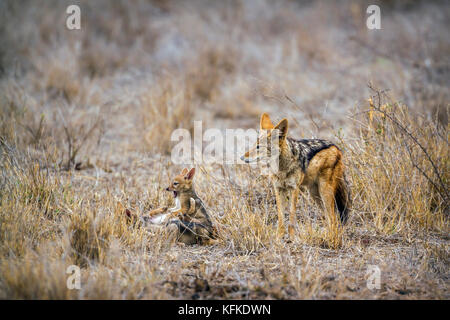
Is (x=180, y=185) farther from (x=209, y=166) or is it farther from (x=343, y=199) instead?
(x=343, y=199)

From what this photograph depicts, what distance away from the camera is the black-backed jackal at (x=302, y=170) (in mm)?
4337

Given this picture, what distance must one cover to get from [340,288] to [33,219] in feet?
9.26

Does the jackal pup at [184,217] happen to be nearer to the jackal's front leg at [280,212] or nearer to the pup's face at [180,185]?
the pup's face at [180,185]

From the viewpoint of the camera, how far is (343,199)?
468cm

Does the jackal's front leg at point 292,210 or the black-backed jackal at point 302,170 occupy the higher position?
the black-backed jackal at point 302,170

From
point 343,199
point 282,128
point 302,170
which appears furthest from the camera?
point 343,199

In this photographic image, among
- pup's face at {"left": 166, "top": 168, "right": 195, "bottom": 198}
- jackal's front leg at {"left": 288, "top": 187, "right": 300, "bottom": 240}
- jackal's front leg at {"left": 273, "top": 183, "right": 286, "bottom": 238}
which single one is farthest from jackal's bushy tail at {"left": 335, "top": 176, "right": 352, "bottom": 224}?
pup's face at {"left": 166, "top": 168, "right": 195, "bottom": 198}

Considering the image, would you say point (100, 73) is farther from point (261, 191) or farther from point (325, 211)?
point (325, 211)

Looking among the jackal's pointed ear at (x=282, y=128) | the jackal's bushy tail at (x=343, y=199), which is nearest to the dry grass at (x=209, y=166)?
the jackal's bushy tail at (x=343, y=199)

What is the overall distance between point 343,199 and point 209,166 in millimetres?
2069

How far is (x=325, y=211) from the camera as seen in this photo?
451 cm

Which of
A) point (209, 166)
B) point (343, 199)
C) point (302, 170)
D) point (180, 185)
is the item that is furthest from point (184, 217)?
point (343, 199)

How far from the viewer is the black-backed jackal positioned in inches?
171

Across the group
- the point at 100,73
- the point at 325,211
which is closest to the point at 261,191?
the point at 325,211
